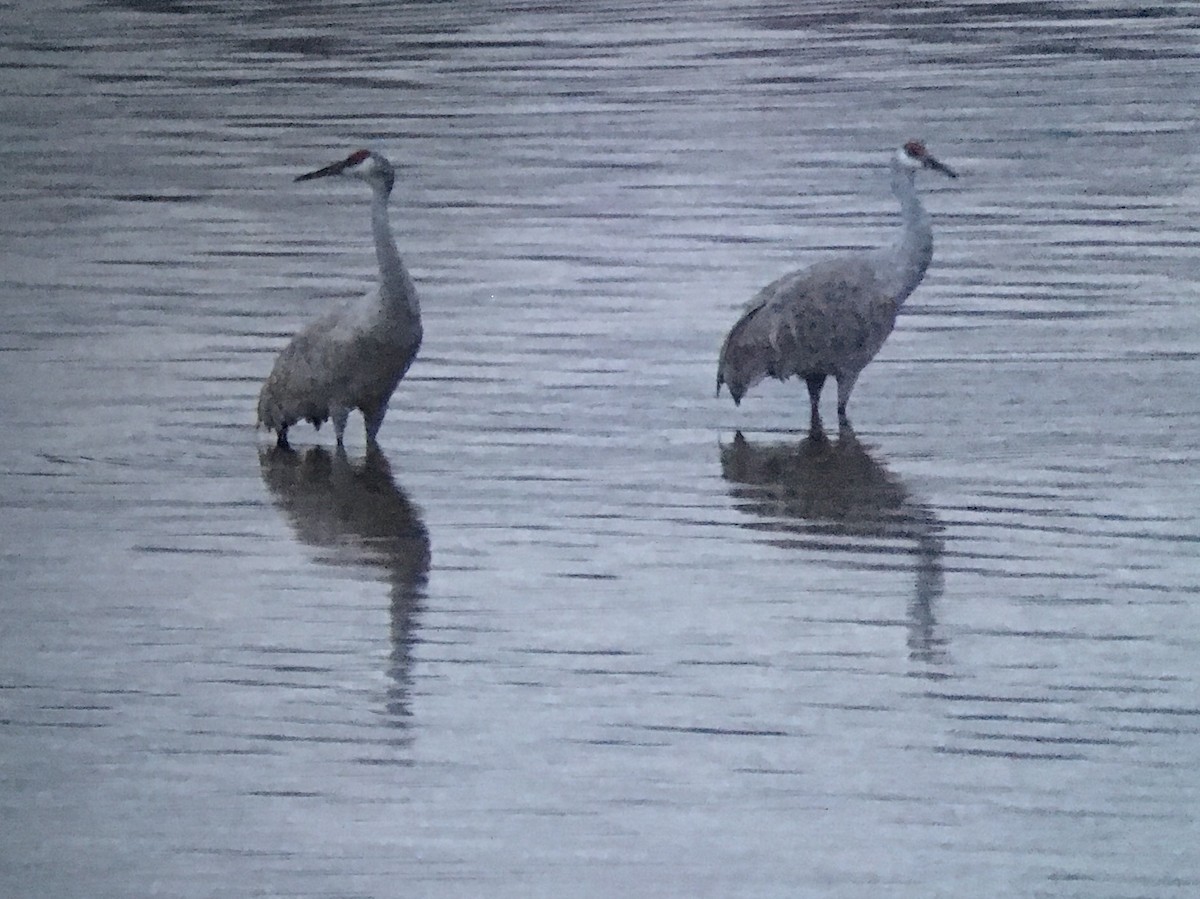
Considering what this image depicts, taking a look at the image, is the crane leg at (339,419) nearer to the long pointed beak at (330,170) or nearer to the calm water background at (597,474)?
the calm water background at (597,474)

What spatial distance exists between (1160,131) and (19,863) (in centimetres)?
297

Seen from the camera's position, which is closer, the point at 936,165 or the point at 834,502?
the point at 834,502

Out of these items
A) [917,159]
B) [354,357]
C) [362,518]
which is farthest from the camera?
[917,159]

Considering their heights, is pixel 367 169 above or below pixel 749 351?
above

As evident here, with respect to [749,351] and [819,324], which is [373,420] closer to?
[749,351]

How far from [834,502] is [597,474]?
0.49 m

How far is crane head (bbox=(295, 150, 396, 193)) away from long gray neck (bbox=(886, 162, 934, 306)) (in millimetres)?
1131

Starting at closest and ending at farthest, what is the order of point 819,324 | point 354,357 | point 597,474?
point 597,474
point 354,357
point 819,324

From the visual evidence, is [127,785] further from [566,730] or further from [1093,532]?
[1093,532]

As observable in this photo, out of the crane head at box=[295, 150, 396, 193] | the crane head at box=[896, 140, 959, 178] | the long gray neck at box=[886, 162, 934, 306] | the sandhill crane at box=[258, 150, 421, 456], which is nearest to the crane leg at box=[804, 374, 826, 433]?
the long gray neck at box=[886, 162, 934, 306]

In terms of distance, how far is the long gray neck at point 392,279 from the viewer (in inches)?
184

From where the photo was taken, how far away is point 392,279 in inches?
184

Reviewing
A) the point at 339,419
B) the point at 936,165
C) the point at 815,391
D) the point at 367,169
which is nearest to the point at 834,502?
the point at 815,391

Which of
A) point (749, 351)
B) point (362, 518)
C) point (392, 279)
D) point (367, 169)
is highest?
point (367, 169)
